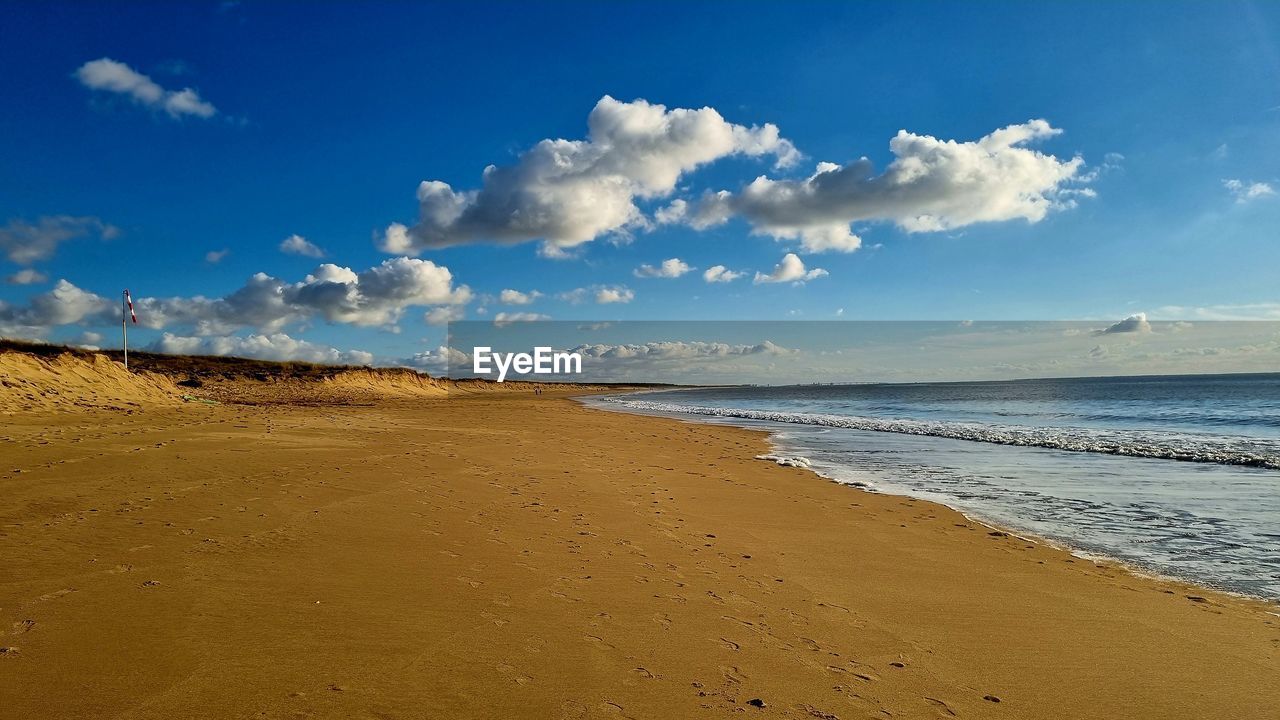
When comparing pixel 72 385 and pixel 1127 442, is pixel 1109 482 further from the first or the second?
pixel 72 385

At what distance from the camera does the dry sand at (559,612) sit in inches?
146

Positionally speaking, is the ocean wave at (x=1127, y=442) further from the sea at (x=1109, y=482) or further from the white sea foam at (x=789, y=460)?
the white sea foam at (x=789, y=460)

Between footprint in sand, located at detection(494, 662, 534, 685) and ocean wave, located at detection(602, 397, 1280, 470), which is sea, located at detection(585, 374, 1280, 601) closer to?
ocean wave, located at detection(602, 397, 1280, 470)

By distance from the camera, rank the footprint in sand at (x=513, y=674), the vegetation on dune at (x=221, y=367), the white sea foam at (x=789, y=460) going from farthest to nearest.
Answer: the vegetation on dune at (x=221, y=367) < the white sea foam at (x=789, y=460) < the footprint in sand at (x=513, y=674)

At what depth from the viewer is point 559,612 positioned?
16.4ft

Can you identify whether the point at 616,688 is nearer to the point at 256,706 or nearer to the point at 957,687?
the point at 256,706

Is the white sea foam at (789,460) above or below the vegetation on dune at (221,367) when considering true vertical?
below

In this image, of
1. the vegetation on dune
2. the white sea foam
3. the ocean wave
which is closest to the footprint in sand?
the white sea foam

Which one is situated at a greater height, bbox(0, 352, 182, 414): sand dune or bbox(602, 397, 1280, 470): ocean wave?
bbox(0, 352, 182, 414): sand dune

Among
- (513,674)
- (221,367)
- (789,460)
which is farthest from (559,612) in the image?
(221,367)

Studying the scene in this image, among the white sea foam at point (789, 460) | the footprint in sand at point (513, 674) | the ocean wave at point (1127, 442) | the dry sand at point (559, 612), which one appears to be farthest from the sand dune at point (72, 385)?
the ocean wave at point (1127, 442)

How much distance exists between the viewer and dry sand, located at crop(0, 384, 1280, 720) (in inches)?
146

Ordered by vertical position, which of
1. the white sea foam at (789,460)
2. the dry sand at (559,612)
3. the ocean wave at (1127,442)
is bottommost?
the ocean wave at (1127,442)

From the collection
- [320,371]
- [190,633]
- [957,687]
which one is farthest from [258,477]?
[320,371]
